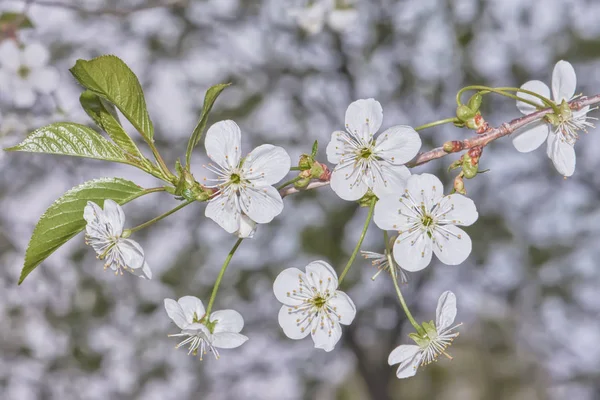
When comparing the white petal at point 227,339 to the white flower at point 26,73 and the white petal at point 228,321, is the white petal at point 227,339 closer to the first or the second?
the white petal at point 228,321

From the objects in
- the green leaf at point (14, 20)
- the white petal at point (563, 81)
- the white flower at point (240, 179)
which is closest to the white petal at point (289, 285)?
the white flower at point (240, 179)

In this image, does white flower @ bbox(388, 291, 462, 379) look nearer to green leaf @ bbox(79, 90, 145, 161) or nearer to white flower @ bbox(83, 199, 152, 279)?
white flower @ bbox(83, 199, 152, 279)

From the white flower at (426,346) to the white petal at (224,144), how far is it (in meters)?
0.41

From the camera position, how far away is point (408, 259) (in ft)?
2.89

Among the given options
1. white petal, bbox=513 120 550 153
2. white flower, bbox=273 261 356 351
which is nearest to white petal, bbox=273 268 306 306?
white flower, bbox=273 261 356 351

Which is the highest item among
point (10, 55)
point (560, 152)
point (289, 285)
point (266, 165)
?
point (10, 55)

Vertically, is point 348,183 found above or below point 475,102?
below

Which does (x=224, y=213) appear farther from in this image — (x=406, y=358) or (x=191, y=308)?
(x=406, y=358)

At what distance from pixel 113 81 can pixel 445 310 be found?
2.11 ft

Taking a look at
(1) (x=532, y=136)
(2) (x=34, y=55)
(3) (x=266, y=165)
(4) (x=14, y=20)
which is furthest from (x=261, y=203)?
(2) (x=34, y=55)

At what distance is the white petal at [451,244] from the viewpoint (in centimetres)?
87

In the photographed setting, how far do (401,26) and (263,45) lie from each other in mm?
805

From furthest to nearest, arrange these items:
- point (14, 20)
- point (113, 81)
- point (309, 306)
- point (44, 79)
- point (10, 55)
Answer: point (44, 79)
point (10, 55)
point (14, 20)
point (309, 306)
point (113, 81)

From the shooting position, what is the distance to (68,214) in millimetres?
840
